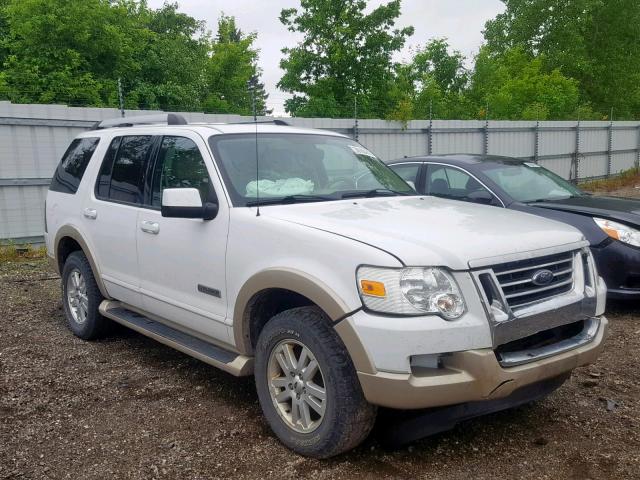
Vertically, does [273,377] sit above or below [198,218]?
below

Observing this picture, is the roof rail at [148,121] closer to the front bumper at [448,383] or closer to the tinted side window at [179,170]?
the tinted side window at [179,170]

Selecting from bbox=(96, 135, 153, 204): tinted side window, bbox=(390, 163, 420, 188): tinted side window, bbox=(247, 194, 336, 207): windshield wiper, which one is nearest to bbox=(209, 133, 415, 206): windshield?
bbox=(247, 194, 336, 207): windshield wiper

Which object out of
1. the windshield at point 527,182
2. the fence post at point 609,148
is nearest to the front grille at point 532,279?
the windshield at point 527,182

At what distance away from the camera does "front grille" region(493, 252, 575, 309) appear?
311cm

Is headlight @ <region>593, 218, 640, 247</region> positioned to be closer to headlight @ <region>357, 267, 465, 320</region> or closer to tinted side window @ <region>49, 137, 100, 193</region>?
headlight @ <region>357, 267, 465, 320</region>

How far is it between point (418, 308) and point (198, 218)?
5.35 feet

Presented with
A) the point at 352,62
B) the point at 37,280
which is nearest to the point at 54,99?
the point at 352,62

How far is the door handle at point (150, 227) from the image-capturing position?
432 cm

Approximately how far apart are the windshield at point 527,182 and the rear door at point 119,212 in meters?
3.69

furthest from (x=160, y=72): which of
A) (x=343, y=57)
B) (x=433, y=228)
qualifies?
(x=433, y=228)

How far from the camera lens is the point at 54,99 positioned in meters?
19.2

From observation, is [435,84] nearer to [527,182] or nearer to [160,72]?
[160,72]

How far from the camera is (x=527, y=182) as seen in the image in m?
6.86

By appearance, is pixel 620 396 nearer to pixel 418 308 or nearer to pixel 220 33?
pixel 418 308
